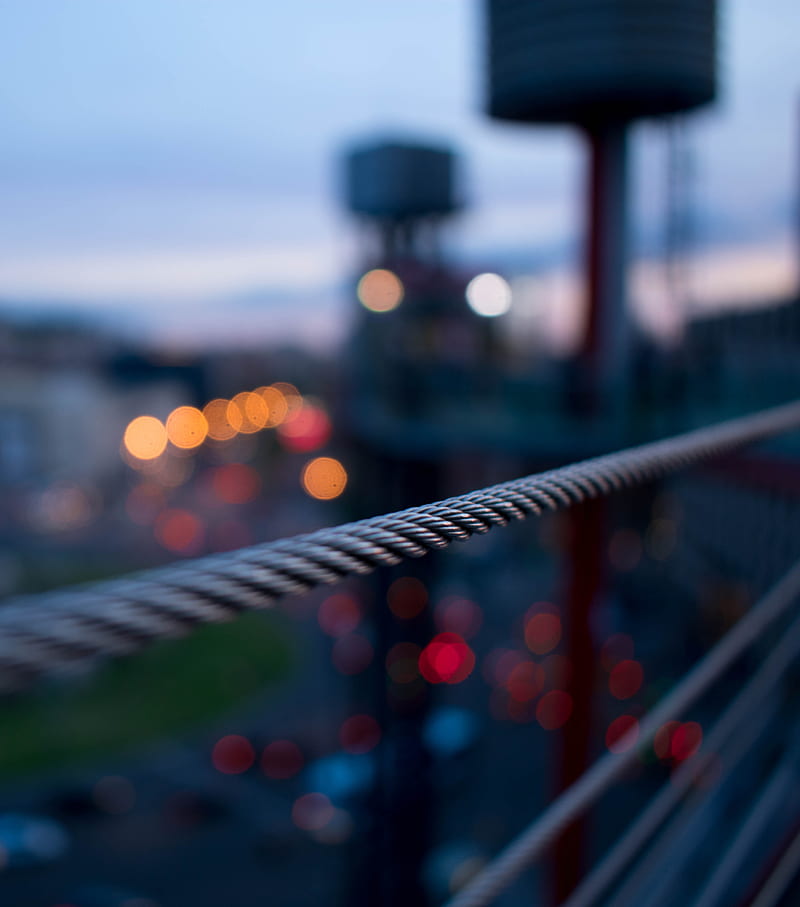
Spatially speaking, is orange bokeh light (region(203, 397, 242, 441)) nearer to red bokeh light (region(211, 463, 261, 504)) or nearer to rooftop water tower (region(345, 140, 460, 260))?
rooftop water tower (region(345, 140, 460, 260))

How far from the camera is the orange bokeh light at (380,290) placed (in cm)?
982

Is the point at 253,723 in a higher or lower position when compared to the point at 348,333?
lower

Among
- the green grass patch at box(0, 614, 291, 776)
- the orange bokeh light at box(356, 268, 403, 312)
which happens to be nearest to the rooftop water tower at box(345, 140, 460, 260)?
the orange bokeh light at box(356, 268, 403, 312)

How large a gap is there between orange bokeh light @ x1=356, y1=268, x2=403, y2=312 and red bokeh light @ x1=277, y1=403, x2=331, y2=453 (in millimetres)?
1710

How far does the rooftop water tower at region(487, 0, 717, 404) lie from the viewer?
5629 mm

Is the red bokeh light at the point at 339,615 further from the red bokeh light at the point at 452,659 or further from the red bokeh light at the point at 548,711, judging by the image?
the red bokeh light at the point at 548,711

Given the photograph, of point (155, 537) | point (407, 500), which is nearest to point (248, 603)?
point (407, 500)

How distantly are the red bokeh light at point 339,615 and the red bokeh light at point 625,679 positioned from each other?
7101 millimetres

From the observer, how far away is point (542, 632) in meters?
19.5

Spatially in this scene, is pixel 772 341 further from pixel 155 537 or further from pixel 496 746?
pixel 155 537

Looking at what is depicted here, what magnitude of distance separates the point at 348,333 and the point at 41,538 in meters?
23.0

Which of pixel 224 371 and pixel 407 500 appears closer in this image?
pixel 407 500

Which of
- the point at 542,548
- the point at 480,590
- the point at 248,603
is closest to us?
the point at 248,603

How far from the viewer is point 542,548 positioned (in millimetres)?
25062
